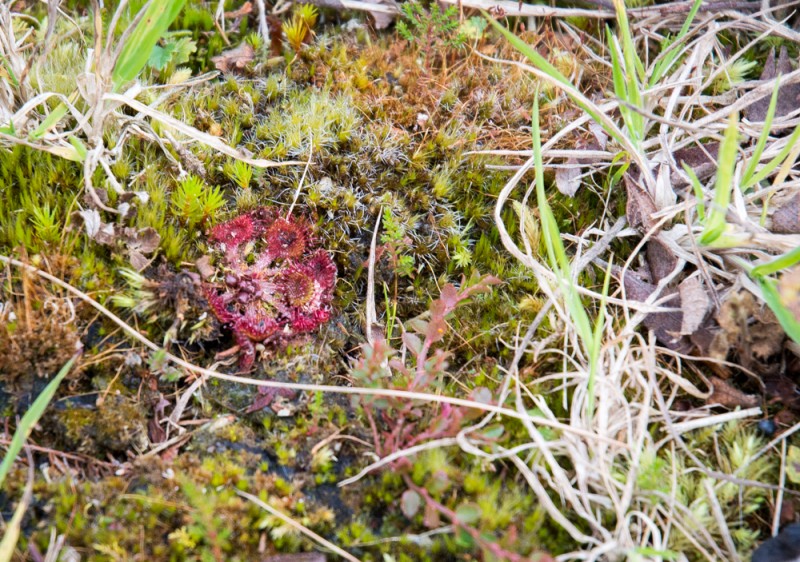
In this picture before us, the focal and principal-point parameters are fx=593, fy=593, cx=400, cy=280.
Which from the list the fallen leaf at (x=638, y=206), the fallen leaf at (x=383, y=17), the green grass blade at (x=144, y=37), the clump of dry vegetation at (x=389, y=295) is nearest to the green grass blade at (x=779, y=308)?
the clump of dry vegetation at (x=389, y=295)

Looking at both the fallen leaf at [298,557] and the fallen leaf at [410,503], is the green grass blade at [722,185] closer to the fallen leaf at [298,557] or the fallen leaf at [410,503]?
the fallen leaf at [410,503]

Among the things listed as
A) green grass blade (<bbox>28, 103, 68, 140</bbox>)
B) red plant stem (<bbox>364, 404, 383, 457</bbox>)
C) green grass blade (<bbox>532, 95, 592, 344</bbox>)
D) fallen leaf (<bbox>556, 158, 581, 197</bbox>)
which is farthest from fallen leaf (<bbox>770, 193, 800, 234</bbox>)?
green grass blade (<bbox>28, 103, 68, 140</bbox>)

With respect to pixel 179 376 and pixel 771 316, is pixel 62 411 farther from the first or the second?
pixel 771 316

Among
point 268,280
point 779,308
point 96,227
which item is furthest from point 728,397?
point 96,227

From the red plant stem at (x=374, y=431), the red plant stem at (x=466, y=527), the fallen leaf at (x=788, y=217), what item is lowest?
the red plant stem at (x=466, y=527)

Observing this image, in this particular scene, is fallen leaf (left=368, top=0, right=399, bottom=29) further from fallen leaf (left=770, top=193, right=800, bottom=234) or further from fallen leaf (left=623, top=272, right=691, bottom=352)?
fallen leaf (left=770, top=193, right=800, bottom=234)

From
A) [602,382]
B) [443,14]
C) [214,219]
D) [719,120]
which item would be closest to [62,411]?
[214,219]
